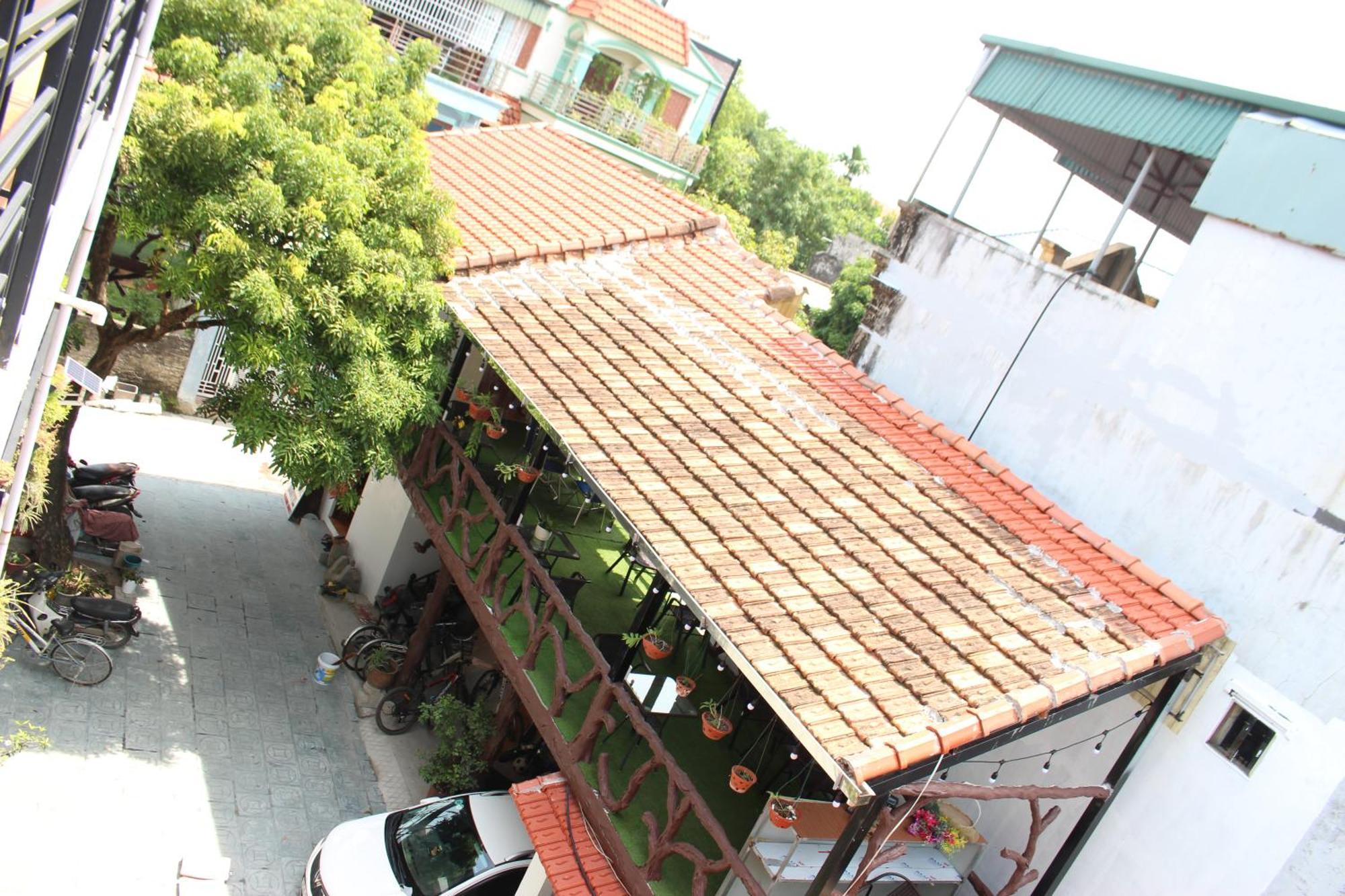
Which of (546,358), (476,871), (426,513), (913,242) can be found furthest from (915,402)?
(476,871)

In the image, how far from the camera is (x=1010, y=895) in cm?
852

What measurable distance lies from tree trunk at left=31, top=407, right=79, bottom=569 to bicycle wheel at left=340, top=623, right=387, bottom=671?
3.63 meters

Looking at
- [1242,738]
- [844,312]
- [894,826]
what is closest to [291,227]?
[894,826]

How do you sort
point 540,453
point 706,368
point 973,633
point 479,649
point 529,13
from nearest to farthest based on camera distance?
point 973,633 < point 540,453 < point 706,368 < point 479,649 < point 529,13

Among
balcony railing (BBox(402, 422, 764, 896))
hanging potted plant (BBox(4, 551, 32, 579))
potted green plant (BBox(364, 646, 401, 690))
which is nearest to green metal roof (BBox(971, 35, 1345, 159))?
balcony railing (BBox(402, 422, 764, 896))

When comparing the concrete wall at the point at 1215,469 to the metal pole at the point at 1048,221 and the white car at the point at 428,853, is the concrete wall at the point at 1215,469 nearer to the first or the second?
the metal pole at the point at 1048,221

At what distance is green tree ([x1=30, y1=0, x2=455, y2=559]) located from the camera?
10234mm

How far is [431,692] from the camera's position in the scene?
1382 centimetres

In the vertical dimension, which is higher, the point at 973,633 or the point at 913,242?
the point at 913,242

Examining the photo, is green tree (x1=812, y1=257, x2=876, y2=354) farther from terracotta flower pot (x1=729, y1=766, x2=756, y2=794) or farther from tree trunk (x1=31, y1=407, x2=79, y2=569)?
terracotta flower pot (x1=729, y1=766, x2=756, y2=794)

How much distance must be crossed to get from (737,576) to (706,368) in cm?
412

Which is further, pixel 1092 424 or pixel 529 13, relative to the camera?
pixel 529 13

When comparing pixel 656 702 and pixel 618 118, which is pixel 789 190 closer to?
pixel 618 118

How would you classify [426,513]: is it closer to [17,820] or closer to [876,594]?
[17,820]
